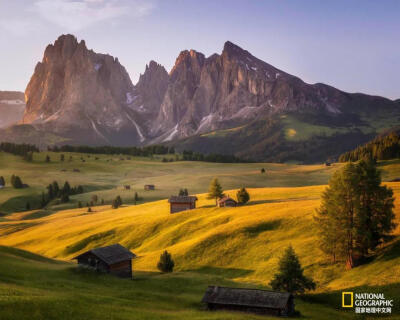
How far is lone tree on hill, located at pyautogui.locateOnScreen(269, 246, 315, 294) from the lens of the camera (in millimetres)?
45625

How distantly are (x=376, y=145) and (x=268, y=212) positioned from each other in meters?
129

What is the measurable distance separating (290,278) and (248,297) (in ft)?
26.4

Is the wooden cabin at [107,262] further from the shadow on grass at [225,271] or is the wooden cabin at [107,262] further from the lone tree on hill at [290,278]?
the lone tree on hill at [290,278]

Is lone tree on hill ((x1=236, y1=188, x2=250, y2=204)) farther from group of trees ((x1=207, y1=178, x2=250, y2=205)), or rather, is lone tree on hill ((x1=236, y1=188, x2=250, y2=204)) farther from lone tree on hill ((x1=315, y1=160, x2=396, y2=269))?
lone tree on hill ((x1=315, y1=160, x2=396, y2=269))

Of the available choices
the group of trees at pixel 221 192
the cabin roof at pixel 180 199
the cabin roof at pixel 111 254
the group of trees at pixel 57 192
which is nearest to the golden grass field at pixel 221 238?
the group of trees at pixel 221 192

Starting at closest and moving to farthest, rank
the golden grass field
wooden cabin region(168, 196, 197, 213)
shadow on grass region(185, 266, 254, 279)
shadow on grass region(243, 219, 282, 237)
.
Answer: the golden grass field, shadow on grass region(185, 266, 254, 279), shadow on grass region(243, 219, 282, 237), wooden cabin region(168, 196, 197, 213)

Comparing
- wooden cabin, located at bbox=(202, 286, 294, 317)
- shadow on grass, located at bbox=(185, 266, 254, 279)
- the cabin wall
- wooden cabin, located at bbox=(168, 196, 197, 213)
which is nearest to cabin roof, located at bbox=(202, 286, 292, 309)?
wooden cabin, located at bbox=(202, 286, 294, 317)

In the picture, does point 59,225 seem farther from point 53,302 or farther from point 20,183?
point 20,183

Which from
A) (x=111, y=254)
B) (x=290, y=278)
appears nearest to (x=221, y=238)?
(x=111, y=254)

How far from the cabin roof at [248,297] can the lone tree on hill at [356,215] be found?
1739 centimetres

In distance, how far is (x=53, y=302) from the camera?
33.1m

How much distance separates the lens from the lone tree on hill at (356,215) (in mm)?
52531

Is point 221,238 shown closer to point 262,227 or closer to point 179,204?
point 262,227

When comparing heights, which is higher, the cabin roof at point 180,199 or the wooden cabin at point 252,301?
the cabin roof at point 180,199
